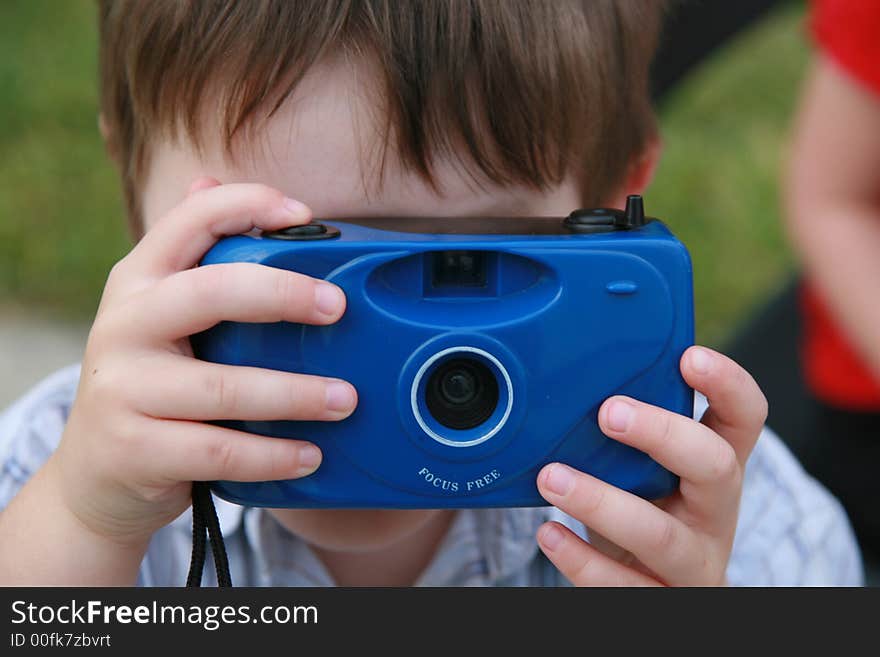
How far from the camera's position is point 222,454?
2.84 feet

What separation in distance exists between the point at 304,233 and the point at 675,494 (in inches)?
14.9

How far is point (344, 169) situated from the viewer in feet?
3.16

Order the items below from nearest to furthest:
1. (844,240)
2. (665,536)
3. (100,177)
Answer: (665,536) < (844,240) < (100,177)

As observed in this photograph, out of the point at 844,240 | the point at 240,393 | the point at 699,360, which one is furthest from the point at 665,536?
the point at 844,240

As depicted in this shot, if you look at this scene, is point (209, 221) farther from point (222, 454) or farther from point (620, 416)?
point (620, 416)

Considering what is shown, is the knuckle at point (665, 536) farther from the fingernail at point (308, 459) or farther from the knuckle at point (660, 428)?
the fingernail at point (308, 459)

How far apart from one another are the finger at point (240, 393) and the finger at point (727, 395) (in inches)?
10.2

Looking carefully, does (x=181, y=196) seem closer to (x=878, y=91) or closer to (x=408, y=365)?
(x=408, y=365)

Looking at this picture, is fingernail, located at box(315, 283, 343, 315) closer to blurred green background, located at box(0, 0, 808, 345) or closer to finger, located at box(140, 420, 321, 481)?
finger, located at box(140, 420, 321, 481)

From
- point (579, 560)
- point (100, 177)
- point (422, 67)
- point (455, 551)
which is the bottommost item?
point (579, 560)

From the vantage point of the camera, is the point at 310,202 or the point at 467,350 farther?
the point at 310,202

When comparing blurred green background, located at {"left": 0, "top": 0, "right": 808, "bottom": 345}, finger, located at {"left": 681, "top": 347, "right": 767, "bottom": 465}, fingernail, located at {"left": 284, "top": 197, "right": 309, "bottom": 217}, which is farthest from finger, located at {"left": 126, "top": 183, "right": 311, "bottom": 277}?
blurred green background, located at {"left": 0, "top": 0, "right": 808, "bottom": 345}
